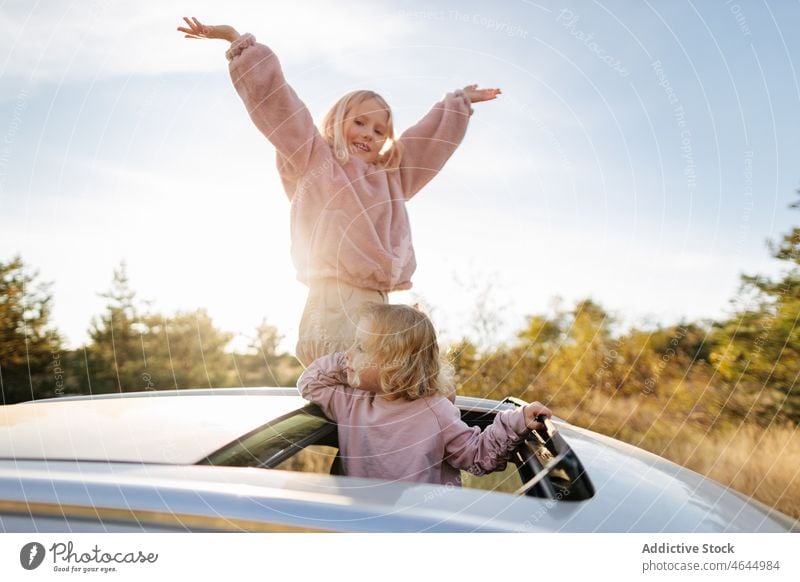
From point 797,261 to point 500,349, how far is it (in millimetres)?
2543

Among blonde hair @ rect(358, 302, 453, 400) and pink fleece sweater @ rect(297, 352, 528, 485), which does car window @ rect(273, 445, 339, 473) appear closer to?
pink fleece sweater @ rect(297, 352, 528, 485)

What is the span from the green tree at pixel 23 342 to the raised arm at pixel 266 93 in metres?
4.56

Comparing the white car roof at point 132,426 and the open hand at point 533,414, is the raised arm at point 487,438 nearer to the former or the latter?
the open hand at point 533,414

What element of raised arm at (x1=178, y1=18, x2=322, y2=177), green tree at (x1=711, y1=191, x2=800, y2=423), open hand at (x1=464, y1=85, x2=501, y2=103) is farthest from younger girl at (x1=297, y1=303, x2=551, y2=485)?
green tree at (x1=711, y1=191, x2=800, y2=423)

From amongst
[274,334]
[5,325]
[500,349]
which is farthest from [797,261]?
[5,325]

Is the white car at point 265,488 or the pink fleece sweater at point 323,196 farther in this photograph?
the pink fleece sweater at point 323,196

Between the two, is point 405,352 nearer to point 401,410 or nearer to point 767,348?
point 401,410

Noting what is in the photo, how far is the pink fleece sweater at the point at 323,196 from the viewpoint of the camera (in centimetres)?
322

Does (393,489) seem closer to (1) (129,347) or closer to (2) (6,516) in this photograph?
Result: (2) (6,516)

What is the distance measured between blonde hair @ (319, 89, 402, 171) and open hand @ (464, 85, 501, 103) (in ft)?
1.81

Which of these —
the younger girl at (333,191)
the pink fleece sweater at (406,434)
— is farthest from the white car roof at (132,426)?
the younger girl at (333,191)

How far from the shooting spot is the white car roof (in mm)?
1719

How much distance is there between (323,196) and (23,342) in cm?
582

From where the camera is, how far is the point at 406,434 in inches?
92.0
